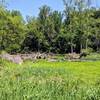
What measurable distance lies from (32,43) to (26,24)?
671 centimetres

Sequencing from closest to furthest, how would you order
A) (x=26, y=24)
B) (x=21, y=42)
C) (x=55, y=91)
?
1. (x=55, y=91)
2. (x=21, y=42)
3. (x=26, y=24)

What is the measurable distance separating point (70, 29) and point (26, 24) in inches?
549

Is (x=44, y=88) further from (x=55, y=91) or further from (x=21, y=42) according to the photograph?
(x=21, y=42)

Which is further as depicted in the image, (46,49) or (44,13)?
(44,13)

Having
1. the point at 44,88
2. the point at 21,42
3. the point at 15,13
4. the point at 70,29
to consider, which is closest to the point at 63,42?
the point at 70,29

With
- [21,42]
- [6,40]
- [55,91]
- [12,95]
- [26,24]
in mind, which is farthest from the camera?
[26,24]

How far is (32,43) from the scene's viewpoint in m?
84.9

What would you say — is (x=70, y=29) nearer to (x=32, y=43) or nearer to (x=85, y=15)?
(x=85, y=15)

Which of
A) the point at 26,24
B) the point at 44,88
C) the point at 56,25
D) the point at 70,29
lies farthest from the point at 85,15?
the point at 44,88

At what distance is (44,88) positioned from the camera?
1198 cm

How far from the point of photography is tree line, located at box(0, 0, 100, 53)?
77431mm

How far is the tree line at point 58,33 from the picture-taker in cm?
7743

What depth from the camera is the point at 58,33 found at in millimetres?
83500

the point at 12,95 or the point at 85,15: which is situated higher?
the point at 85,15
